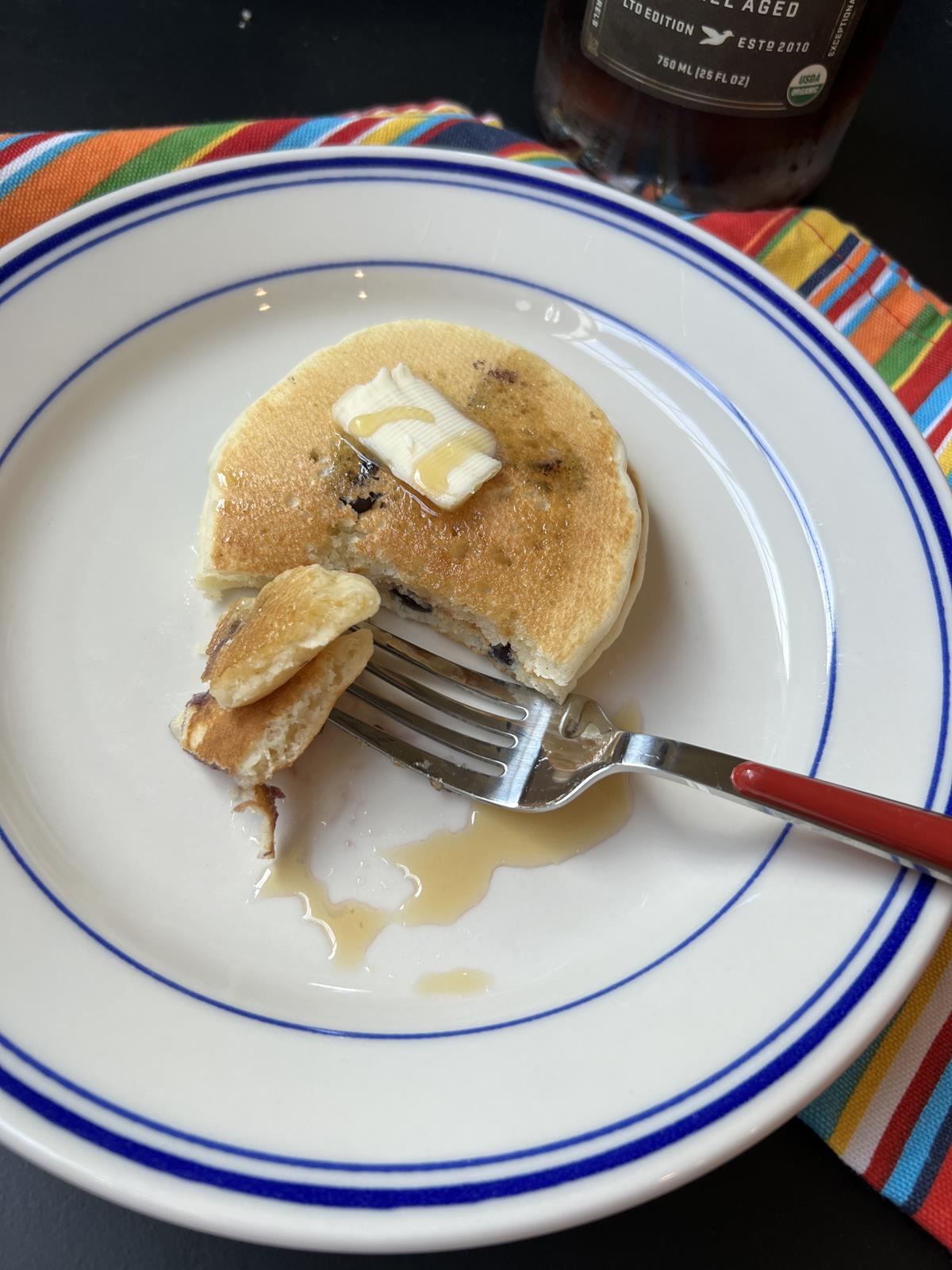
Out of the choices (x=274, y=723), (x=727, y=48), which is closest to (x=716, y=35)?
(x=727, y=48)

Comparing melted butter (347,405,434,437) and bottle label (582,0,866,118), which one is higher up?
bottle label (582,0,866,118)

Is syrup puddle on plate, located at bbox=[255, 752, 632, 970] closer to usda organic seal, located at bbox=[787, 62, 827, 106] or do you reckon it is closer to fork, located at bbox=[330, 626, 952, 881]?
fork, located at bbox=[330, 626, 952, 881]

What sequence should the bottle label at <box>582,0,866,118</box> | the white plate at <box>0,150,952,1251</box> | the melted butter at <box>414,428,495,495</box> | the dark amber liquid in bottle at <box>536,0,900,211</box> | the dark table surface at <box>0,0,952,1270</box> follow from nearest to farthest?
the white plate at <box>0,150,952,1251</box> → the melted butter at <box>414,428,495,495</box> → the bottle label at <box>582,0,866,118</box> → the dark amber liquid in bottle at <box>536,0,900,211</box> → the dark table surface at <box>0,0,952,1270</box>

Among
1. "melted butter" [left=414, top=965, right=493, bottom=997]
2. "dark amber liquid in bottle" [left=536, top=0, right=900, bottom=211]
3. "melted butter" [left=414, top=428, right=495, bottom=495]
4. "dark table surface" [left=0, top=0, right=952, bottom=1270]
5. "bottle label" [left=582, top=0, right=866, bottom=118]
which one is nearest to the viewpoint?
"melted butter" [left=414, top=965, right=493, bottom=997]

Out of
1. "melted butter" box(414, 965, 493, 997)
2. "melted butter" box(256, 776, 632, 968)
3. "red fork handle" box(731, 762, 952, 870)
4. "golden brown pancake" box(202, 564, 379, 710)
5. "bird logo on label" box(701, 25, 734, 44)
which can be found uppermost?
"bird logo on label" box(701, 25, 734, 44)

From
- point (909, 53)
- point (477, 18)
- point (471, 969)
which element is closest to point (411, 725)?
point (471, 969)

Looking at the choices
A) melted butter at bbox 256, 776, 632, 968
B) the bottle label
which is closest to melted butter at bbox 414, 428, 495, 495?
melted butter at bbox 256, 776, 632, 968

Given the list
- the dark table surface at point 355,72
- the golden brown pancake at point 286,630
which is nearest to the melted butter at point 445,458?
the golden brown pancake at point 286,630
